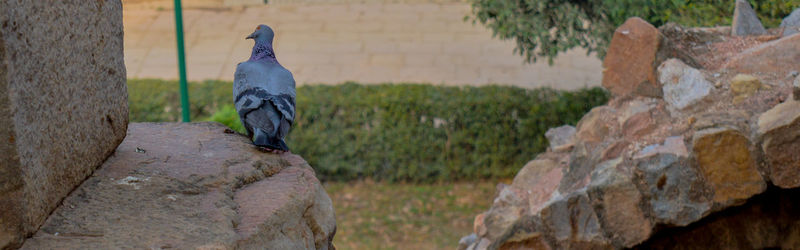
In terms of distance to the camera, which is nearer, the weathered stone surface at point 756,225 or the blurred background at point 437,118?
the weathered stone surface at point 756,225

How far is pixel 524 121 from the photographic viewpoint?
8352 millimetres

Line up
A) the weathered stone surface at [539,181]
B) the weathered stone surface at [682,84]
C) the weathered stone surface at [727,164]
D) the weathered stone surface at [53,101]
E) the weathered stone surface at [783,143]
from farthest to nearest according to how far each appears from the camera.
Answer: the weathered stone surface at [539,181]
the weathered stone surface at [682,84]
the weathered stone surface at [727,164]
the weathered stone surface at [783,143]
the weathered stone surface at [53,101]

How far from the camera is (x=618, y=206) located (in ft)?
14.4

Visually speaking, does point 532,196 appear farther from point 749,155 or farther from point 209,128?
point 209,128

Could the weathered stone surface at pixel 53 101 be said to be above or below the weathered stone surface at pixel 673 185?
above

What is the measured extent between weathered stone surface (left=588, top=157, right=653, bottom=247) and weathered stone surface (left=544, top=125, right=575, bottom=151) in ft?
4.04

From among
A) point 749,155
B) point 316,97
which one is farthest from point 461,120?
point 749,155

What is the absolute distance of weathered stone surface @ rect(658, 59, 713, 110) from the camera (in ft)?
15.1

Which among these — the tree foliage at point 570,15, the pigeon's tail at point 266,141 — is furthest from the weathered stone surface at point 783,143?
the tree foliage at point 570,15

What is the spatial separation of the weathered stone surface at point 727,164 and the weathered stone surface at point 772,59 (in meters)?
0.79

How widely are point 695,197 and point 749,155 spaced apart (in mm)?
353

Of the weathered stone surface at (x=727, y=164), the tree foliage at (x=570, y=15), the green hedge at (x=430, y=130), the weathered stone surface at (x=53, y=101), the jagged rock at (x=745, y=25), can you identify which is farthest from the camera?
the green hedge at (x=430, y=130)

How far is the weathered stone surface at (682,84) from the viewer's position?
4617 mm

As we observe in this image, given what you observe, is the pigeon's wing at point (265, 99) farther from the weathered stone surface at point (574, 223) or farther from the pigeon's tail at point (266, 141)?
the weathered stone surface at point (574, 223)
